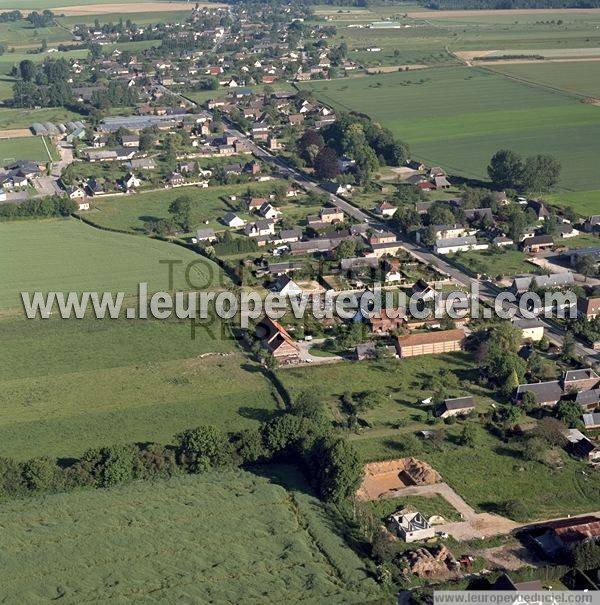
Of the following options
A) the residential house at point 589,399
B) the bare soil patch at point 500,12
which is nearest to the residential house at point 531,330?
the residential house at point 589,399

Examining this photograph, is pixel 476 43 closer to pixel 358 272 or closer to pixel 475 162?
pixel 475 162

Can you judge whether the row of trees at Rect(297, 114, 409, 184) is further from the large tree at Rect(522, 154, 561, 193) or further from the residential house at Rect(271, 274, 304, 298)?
the residential house at Rect(271, 274, 304, 298)

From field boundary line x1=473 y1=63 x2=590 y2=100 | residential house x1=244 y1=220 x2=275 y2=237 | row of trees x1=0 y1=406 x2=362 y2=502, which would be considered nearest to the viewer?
row of trees x1=0 y1=406 x2=362 y2=502

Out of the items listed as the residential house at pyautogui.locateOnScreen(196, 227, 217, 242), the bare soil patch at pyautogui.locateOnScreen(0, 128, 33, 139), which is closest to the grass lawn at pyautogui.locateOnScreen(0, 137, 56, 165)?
the bare soil patch at pyautogui.locateOnScreen(0, 128, 33, 139)

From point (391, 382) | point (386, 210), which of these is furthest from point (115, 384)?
point (386, 210)

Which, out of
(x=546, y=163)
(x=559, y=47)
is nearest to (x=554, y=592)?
(x=546, y=163)

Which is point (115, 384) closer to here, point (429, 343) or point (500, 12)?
point (429, 343)
